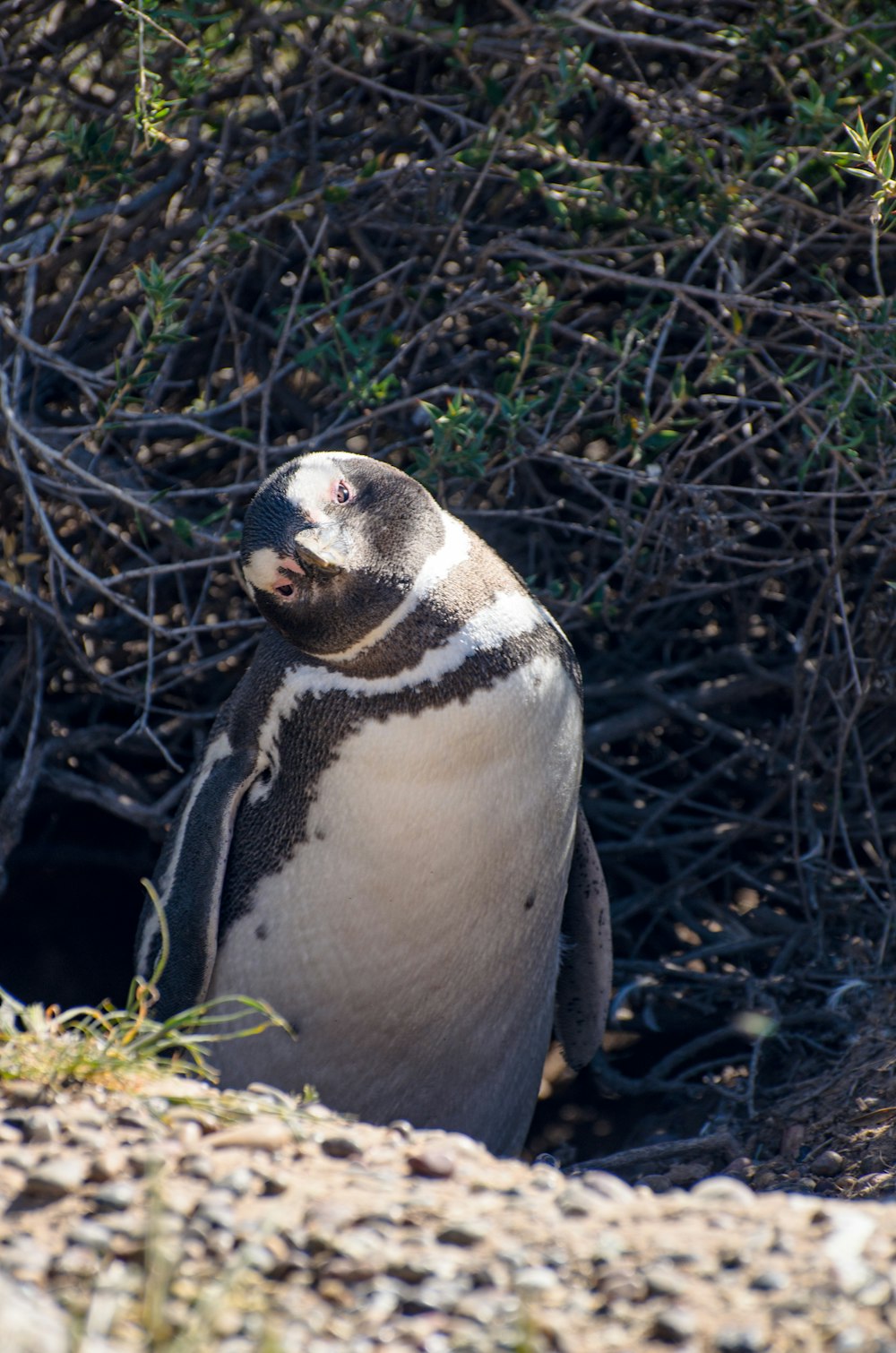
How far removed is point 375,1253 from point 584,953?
168 centimetres

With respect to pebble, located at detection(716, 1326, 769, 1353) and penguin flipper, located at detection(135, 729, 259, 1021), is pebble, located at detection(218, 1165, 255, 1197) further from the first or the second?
penguin flipper, located at detection(135, 729, 259, 1021)

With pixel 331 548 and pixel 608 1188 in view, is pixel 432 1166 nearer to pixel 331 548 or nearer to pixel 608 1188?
pixel 608 1188

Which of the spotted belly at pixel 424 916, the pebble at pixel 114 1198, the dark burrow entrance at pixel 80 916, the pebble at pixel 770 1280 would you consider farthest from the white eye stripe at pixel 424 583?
the dark burrow entrance at pixel 80 916

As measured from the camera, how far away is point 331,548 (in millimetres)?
2318

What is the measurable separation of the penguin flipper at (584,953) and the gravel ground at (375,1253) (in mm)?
1325

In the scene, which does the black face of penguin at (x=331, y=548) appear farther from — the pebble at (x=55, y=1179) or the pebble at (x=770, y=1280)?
the pebble at (x=770, y=1280)

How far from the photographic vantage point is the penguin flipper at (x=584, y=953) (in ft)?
10.1

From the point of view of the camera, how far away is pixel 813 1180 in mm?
2541

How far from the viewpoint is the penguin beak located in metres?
2.29

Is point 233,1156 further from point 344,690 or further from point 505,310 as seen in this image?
point 505,310

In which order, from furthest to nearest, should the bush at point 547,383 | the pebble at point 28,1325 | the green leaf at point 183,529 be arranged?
1. the bush at point 547,383
2. the green leaf at point 183,529
3. the pebble at point 28,1325

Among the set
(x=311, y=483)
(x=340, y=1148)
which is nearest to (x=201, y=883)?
(x=311, y=483)

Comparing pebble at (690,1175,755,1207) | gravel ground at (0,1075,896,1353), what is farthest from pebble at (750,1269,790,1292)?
pebble at (690,1175,755,1207)

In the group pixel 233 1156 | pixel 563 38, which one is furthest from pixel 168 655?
pixel 233 1156
